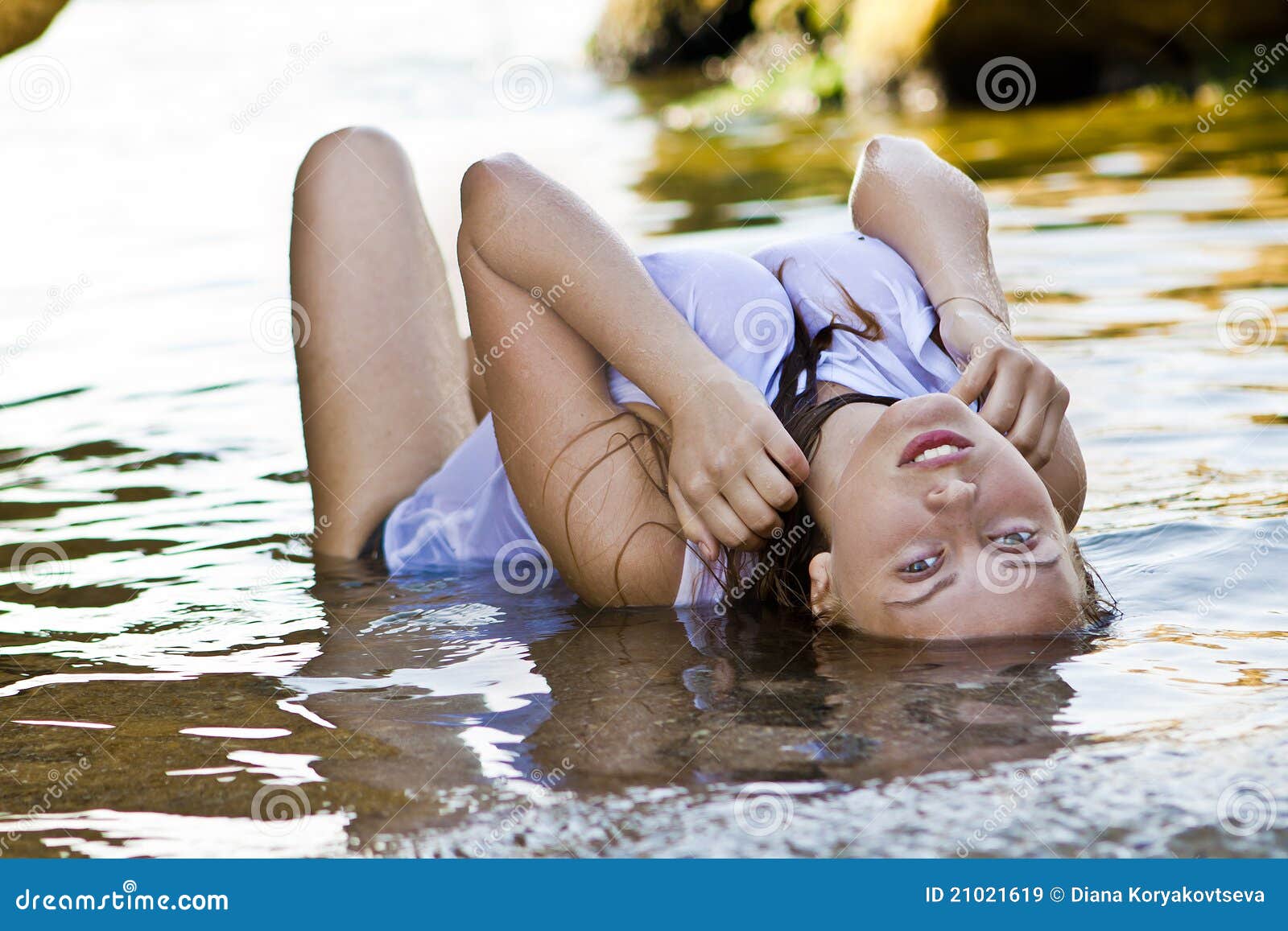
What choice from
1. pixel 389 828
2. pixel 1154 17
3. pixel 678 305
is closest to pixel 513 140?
pixel 1154 17

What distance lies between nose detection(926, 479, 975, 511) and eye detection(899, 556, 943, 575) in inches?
4.2

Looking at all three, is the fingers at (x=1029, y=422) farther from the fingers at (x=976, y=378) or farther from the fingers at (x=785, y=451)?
the fingers at (x=785, y=451)

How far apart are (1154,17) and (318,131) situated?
279 inches

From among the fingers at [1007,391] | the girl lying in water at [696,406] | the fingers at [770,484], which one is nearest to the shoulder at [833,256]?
the girl lying in water at [696,406]

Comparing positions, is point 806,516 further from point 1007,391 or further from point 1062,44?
point 1062,44

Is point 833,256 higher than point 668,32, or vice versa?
point 668,32

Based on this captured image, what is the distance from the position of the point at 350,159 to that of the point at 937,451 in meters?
1.74

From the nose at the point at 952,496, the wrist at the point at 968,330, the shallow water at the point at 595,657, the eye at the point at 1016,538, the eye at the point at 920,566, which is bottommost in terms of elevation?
the shallow water at the point at 595,657

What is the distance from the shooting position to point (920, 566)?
236 cm

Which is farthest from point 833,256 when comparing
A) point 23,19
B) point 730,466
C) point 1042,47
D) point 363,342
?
point 1042,47

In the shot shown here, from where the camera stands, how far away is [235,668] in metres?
2.62

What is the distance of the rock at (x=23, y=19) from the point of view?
445 centimetres

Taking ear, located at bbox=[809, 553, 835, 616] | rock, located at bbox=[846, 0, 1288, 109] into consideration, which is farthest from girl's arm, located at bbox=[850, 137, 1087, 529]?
rock, located at bbox=[846, 0, 1288, 109]

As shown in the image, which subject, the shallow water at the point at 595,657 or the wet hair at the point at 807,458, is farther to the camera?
the wet hair at the point at 807,458
